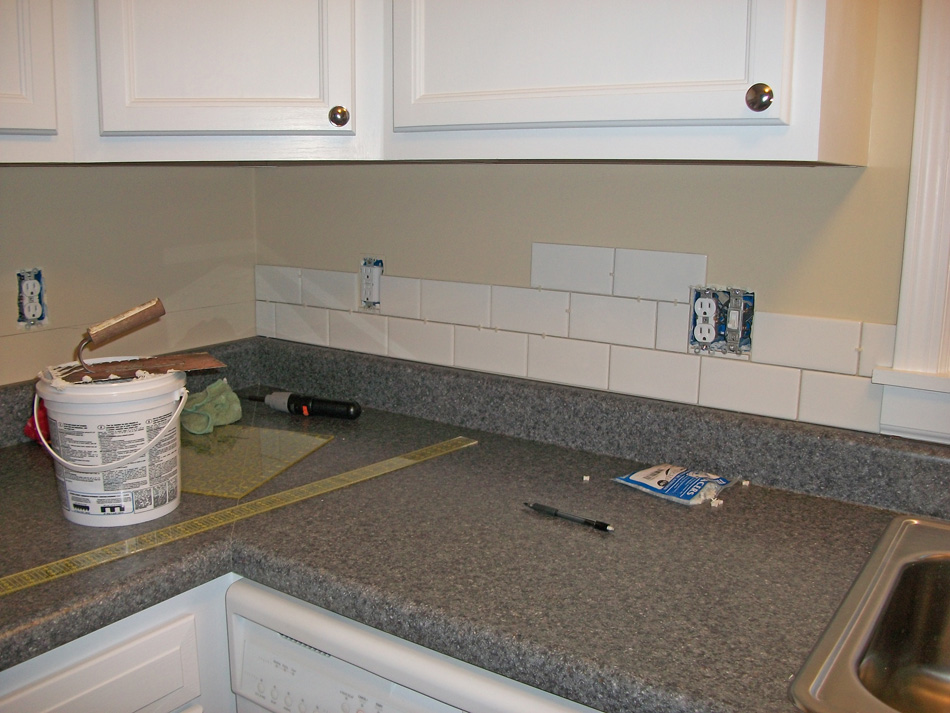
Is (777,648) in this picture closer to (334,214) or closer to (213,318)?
(334,214)

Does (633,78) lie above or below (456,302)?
above

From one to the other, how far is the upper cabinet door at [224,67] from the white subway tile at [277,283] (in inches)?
24.5

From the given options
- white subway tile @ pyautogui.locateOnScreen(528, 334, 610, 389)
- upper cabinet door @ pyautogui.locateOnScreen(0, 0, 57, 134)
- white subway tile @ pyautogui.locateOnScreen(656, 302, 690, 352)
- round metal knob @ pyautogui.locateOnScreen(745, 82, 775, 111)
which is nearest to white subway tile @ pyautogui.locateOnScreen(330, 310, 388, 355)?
white subway tile @ pyautogui.locateOnScreen(528, 334, 610, 389)

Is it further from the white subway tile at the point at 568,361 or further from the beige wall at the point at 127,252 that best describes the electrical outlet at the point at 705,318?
the beige wall at the point at 127,252

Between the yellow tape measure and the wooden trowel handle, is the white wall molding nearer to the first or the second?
the yellow tape measure

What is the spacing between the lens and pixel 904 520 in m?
1.19

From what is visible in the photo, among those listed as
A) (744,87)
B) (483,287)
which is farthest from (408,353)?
(744,87)

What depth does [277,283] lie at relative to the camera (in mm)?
1947

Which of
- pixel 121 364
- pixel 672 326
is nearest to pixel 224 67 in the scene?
pixel 121 364

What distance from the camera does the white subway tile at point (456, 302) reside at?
164 centimetres

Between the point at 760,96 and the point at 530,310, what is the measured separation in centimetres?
68

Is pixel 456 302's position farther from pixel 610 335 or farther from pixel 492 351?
pixel 610 335

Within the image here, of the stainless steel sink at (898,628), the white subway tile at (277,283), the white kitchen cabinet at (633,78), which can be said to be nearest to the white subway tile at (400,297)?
the white subway tile at (277,283)

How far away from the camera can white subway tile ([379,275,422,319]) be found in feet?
5.68
